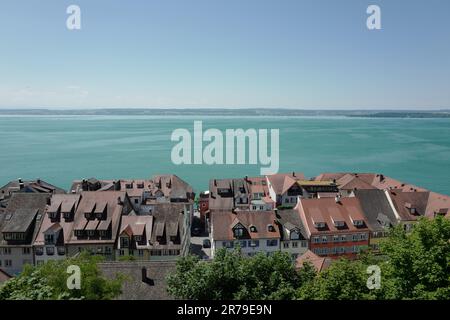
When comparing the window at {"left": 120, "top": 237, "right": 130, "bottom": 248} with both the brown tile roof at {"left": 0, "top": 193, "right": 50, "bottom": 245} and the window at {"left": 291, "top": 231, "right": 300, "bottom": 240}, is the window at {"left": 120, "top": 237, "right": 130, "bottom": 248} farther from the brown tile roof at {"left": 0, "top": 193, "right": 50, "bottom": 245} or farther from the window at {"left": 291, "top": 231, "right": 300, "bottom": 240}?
the window at {"left": 291, "top": 231, "right": 300, "bottom": 240}

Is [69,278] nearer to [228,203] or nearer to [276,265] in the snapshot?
[276,265]

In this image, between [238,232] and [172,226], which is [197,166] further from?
[172,226]

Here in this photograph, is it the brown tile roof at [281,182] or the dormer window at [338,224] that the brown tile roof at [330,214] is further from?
the brown tile roof at [281,182]

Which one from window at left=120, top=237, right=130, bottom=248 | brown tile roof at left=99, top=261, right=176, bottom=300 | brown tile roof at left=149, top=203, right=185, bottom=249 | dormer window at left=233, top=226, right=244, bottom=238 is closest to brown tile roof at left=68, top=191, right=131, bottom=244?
window at left=120, top=237, right=130, bottom=248

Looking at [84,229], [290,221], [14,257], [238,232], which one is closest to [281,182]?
[290,221]

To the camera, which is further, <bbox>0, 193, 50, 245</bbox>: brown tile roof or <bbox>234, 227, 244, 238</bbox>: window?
<bbox>234, 227, 244, 238</bbox>: window
